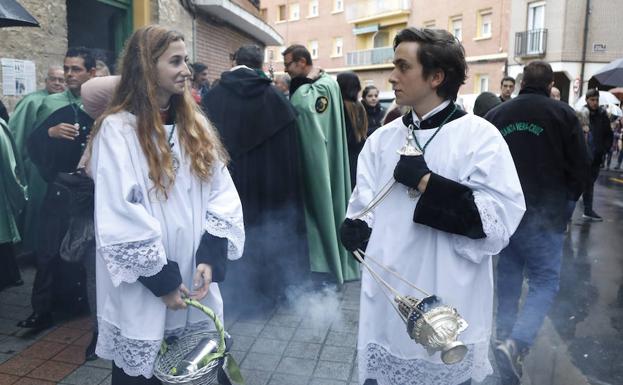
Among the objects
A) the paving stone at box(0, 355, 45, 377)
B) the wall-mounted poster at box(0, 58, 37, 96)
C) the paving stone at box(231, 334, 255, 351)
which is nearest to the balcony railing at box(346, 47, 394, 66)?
the wall-mounted poster at box(0, 58, 37, 96)

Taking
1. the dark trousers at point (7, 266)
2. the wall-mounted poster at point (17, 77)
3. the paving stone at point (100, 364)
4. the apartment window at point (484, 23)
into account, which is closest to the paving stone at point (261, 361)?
the paving stone at point (100, 364)

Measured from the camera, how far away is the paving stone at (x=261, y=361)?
134 inches

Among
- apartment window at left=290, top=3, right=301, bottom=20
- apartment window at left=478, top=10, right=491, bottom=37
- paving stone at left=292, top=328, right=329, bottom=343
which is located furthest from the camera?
apartment window at left=290, top=3, right=301, bottom=20

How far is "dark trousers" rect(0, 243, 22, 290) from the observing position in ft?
14.4

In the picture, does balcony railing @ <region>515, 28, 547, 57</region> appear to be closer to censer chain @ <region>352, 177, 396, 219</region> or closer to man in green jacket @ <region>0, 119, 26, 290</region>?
man in green jacket @ <region>0, 119, 26, 290</region>

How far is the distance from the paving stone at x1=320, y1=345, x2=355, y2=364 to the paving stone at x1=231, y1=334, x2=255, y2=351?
488mm

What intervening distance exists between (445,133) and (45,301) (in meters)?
3.06

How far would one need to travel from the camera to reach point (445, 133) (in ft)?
6.86

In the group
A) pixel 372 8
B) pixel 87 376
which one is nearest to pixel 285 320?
pixel 87 376

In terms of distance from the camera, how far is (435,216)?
6.52ft

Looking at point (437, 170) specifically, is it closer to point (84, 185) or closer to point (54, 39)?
point (84, 185)

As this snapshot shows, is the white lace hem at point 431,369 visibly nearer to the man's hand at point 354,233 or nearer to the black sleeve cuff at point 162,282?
the man's hand at point 354,233

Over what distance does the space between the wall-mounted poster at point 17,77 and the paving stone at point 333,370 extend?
12.9 ft

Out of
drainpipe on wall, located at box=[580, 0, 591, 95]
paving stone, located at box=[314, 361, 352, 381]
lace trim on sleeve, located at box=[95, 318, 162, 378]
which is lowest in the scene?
paving stone, located at box=[314, 361, 352, 381]
